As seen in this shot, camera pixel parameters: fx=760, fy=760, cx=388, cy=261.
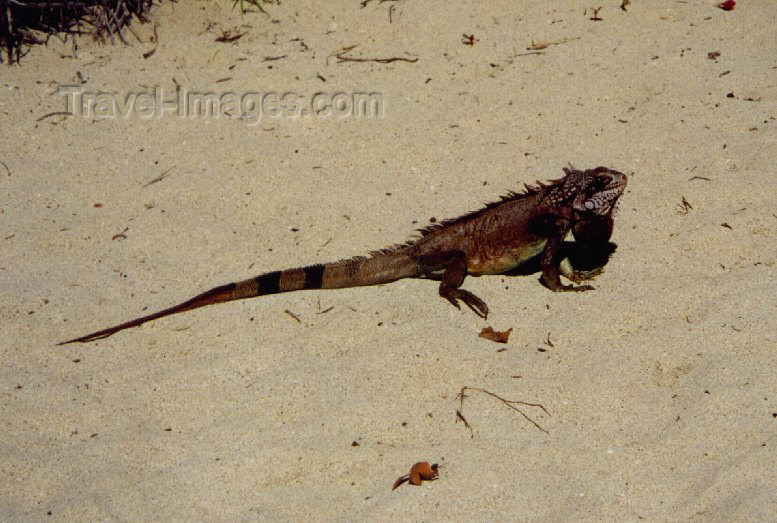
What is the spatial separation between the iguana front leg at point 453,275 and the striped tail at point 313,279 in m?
0.09

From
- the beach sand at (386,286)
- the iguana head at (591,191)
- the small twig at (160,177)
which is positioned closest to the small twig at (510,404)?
the beach sand at (386,286)

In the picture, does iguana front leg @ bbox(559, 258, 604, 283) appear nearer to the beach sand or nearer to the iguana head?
the beach sand

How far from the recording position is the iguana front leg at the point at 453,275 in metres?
4.28

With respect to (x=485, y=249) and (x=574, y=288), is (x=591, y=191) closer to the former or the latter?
(x=574, y=288)

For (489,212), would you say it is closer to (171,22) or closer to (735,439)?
(735,439)

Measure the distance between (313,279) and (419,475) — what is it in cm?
158

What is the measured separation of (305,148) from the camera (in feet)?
18.6

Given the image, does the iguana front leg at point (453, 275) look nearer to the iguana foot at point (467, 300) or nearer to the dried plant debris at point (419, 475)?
the iguana foot at point (467, 300)

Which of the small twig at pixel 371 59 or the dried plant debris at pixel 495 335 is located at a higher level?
the small twig at pixel 371 59

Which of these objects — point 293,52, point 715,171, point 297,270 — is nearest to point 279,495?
point 297,270

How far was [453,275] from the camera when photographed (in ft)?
14.7

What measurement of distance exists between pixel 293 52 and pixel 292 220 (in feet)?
6.94

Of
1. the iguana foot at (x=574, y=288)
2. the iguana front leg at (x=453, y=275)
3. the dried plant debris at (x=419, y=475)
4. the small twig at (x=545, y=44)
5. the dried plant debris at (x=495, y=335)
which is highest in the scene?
the small twig at (x=545, y=44)

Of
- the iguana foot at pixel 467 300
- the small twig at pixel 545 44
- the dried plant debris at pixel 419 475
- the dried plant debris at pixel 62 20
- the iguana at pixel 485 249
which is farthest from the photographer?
the dried plant debris at pixel 62 20
